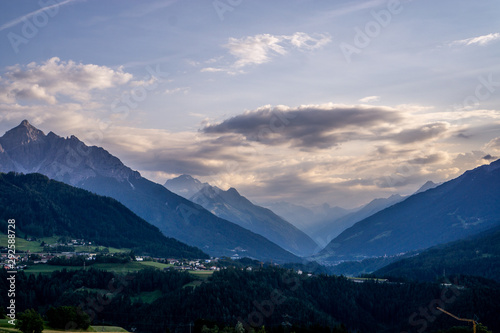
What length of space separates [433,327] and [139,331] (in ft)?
383

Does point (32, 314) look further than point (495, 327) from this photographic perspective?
No

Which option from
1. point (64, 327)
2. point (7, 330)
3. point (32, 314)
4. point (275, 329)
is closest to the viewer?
point (7, 330)

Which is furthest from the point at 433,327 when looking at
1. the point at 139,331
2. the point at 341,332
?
the point at 139,331

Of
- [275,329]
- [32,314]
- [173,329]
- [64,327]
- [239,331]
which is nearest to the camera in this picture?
[32,314]

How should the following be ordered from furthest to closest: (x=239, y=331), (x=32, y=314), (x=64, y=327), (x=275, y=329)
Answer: (x=275, y=329), (x=239, y=331), (x=64, y=327), (x=32, y=314)

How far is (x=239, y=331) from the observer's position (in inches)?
4830

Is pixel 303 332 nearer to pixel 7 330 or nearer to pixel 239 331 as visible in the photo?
pixel 239 331

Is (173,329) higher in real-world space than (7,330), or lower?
lower

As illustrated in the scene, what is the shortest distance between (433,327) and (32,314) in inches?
6241

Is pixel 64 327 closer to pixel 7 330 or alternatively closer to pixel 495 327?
pixel 7 330

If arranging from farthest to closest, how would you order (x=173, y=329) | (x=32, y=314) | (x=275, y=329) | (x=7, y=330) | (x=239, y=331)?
(x=173, y=329) < (x=275, y=329) < (x=239, y=331) < (x=32, y=314) < (x=7, y=330)

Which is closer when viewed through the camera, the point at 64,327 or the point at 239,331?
the point at 64,327

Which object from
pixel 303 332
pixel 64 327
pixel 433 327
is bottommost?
pixel 433 327

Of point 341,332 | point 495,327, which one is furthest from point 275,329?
point 495,327
